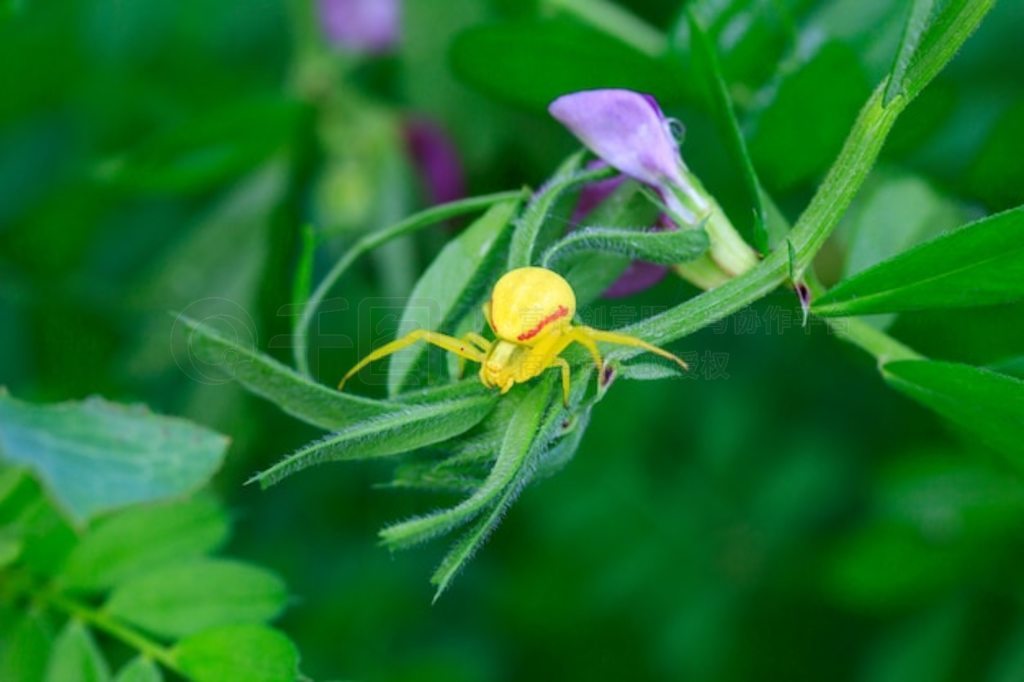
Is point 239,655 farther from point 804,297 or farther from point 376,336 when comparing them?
point 376,336

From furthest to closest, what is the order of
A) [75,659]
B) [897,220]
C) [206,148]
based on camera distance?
[206,148]
[897,220]
[75,659]

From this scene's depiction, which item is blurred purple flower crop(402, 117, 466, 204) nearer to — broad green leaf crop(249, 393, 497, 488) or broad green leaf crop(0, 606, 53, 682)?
broad green leaf crop(0, 606, 53, 682)

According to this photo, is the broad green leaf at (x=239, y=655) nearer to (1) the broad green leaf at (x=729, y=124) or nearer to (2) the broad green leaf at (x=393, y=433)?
(2) the broad green leaf at (x=393, y=433)

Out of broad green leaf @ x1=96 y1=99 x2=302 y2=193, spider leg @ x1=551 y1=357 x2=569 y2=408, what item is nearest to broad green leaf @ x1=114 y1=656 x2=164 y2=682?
spider leg @ x1=551 y1=357 x2=569 y2=408

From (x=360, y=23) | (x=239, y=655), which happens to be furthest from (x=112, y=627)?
(x=360, y=23)

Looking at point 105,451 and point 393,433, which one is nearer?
point 393,433

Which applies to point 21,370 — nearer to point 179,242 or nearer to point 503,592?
point 179,242
